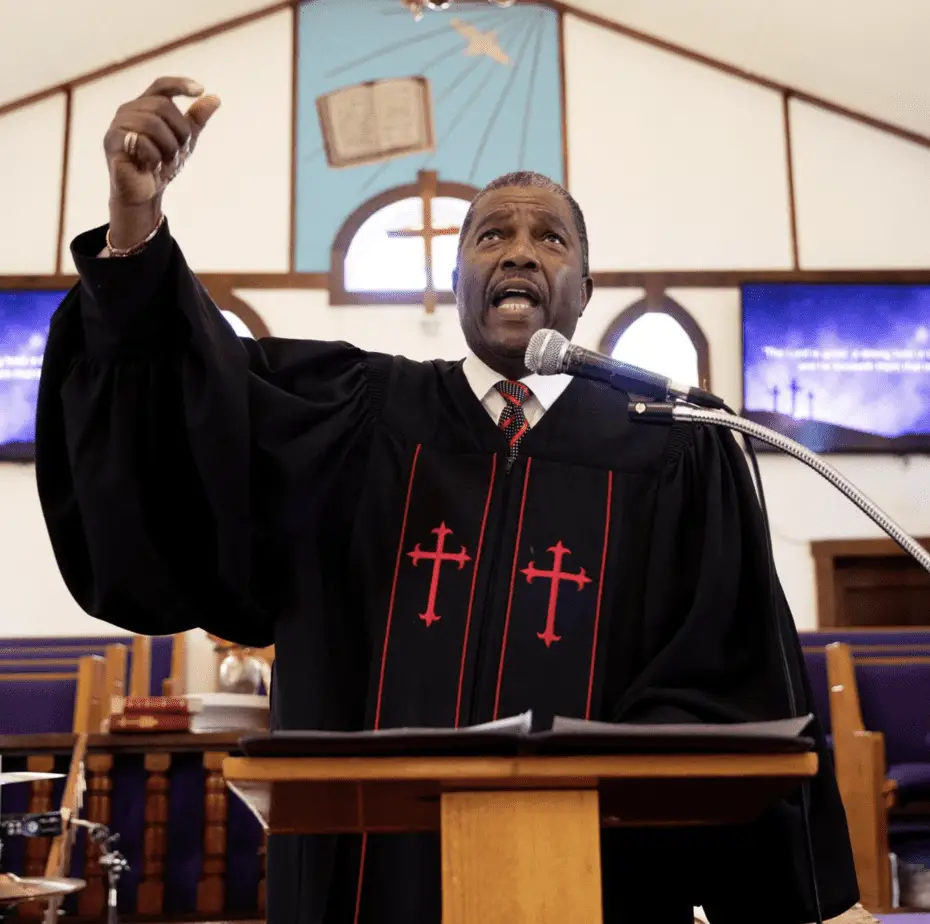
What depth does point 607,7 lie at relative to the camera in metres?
9.02

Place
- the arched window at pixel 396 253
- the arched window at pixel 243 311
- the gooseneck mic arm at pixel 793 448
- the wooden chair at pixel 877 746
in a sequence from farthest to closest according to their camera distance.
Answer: the arched window at pixel 396 253, the arched window at pixel 243 311, the wooden chair at pixel 877 746, the gooseneck mic arm at pixel 793 448

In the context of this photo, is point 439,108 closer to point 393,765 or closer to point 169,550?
point 169,550

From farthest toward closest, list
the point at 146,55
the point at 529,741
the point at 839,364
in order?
the point at 146,55, the point at 839,364, the point at 529,741

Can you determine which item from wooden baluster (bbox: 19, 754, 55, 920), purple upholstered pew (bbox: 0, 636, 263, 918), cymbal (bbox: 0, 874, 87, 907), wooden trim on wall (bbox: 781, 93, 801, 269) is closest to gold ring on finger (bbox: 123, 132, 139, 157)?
cymbal (bbox: 0, 874, 87, 907)

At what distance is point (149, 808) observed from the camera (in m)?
4.32

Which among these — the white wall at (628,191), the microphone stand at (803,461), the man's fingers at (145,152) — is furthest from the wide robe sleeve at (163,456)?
the white wall at (628,191)

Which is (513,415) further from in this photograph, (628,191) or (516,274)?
(628,191)

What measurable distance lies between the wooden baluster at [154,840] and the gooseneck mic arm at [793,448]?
10.2 ft

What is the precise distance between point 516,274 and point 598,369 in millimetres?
610

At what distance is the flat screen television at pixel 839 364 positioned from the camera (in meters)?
8.50

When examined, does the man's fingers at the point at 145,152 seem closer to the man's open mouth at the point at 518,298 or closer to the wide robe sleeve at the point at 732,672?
the man's open mouth at the point at 518,298

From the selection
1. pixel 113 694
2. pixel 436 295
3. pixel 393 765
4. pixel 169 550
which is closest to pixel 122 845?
pixel 113 694

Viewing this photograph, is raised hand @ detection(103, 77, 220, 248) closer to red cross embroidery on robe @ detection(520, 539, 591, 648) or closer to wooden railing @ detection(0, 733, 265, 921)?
red cross embroidery on robe @ detection(520, 539, 591, 648)

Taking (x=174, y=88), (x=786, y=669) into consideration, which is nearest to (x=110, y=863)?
(x=786, y=669)
